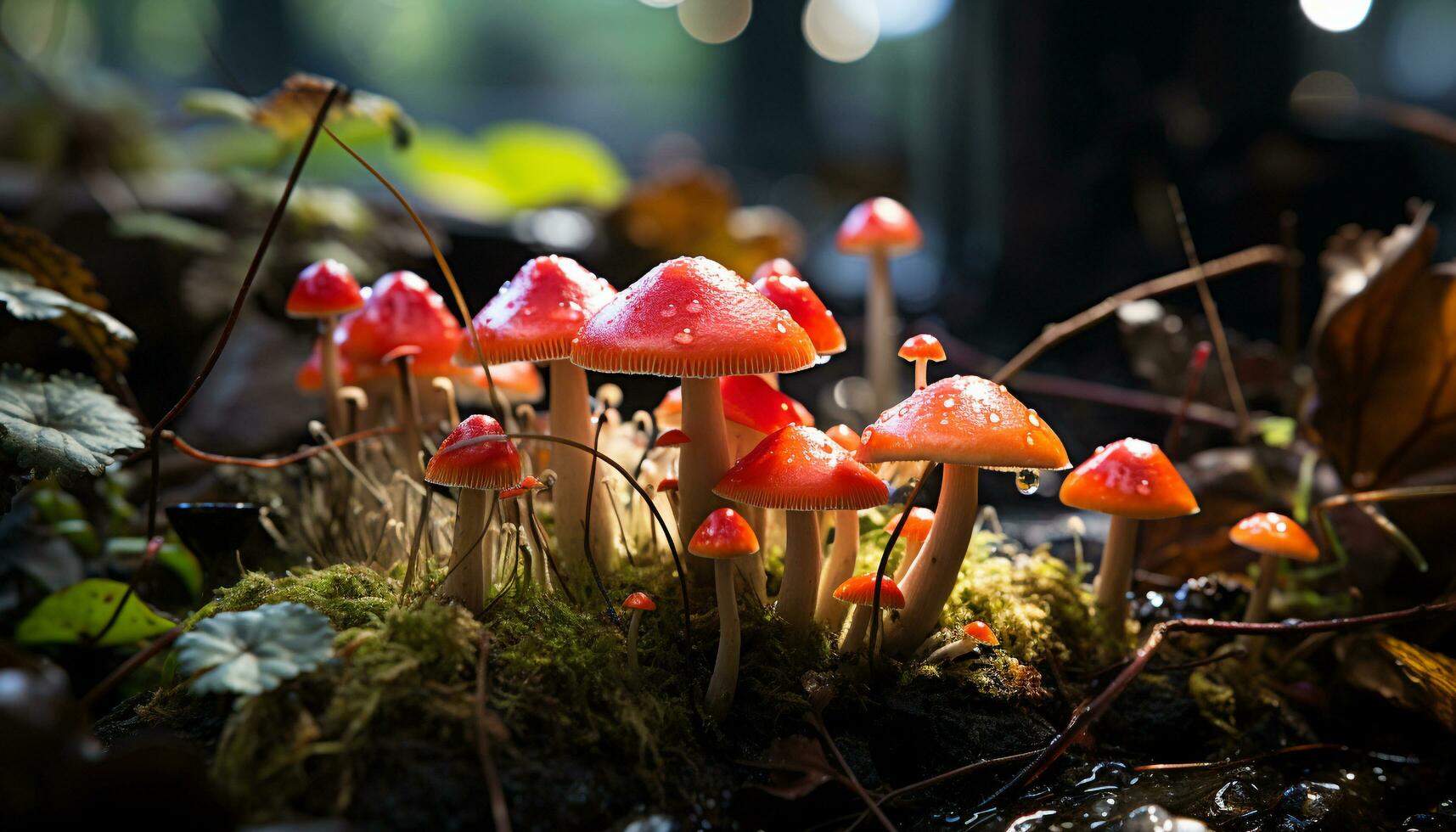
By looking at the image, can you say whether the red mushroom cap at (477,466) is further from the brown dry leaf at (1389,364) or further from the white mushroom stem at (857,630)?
the brown dry leaf at (1389,364)

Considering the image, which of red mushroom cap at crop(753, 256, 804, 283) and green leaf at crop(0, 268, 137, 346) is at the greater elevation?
red mushroom cap at crop(753, 256, 804, 283)

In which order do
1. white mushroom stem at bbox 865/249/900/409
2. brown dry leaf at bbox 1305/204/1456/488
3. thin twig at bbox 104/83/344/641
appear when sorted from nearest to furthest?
thin twig at bbox 104/83/344/641, brown dry leaf at bbox 1305/204/1456/488, white mushroom stem at bbox 865/249/900/409

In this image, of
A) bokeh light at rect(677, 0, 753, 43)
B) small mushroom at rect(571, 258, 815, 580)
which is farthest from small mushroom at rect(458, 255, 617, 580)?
bokeh light at rect(677, 0, 753, 43)

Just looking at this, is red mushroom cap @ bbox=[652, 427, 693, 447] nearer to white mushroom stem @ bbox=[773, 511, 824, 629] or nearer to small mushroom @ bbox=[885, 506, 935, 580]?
white mushroom stem @ bbox=[773, 511, 824, 629]

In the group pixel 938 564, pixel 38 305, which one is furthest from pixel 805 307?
pixel 38 305

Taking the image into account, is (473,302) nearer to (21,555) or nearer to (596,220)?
(596,220)

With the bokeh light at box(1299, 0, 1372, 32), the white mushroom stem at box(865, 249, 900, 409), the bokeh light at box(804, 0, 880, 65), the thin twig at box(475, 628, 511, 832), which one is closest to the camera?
the thin twig at box(475, 628, 511, 832)
